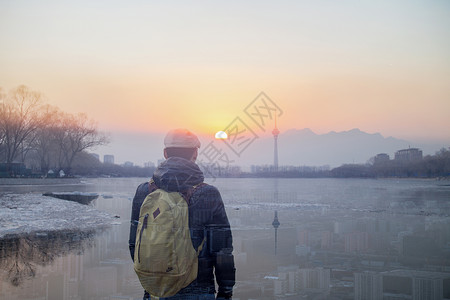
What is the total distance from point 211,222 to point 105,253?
6018mm

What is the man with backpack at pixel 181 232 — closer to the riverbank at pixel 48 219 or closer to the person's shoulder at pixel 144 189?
the person's shoulder at pixel 144 189

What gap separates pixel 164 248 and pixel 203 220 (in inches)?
12.4

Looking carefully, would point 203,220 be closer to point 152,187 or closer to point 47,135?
point 152,187

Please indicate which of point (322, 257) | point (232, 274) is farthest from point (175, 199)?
point (322, 257)

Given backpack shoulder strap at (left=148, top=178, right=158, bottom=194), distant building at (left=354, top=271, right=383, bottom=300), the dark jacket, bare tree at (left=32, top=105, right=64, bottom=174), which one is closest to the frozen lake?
distant building at (left=354, top=271, right=383, bottom=300)

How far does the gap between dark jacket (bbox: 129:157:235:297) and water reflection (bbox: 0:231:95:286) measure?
4.19 meters

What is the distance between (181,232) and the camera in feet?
8.08

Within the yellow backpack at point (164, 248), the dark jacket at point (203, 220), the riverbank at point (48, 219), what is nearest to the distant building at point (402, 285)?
the dark jacket at point (203, 220)

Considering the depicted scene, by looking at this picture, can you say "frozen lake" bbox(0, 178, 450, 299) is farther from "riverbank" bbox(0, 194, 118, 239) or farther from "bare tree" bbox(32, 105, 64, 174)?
"bare tree" bbox(32, 105, 64, 174)

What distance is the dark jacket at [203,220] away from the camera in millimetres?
2590

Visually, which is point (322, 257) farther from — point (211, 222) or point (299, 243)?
point (211, 222)

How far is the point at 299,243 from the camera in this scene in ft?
30.4

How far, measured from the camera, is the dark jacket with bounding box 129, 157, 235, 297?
2590 millimetres

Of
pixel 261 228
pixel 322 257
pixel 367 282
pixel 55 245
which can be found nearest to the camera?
pixel 367 282
